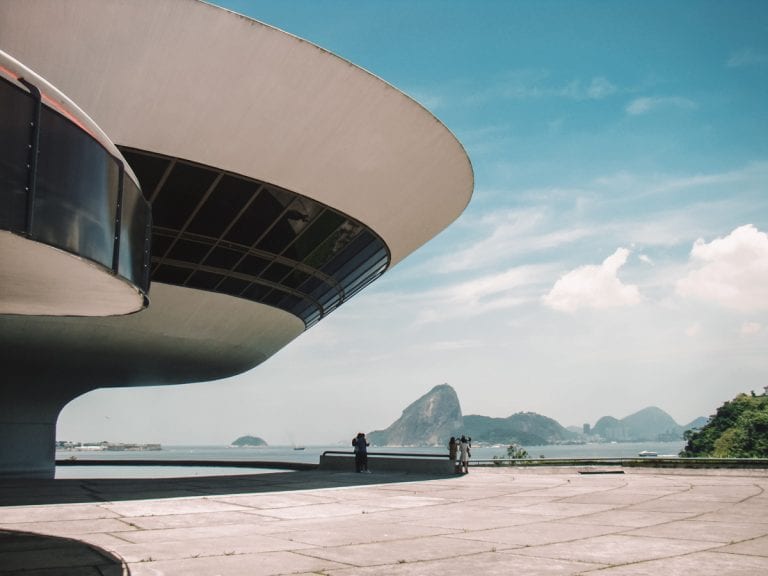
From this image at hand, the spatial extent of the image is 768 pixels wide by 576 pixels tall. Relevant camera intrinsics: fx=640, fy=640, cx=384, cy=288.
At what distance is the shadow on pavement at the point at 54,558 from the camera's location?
5.63m

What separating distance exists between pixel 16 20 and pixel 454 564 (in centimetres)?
1183

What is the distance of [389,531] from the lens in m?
8.02

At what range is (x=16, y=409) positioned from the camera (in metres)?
23.2

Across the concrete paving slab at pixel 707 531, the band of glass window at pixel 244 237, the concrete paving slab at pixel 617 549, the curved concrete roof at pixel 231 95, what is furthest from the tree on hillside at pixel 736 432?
the concrete paving slab at pixel 617 549

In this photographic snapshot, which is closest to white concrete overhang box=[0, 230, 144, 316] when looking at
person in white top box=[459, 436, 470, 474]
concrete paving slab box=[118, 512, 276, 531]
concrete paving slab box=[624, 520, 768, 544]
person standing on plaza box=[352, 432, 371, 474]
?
concrete paving slab box=[118, 512, 276, 531]

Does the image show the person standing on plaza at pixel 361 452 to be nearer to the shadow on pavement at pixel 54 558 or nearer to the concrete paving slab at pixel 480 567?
the shadow on pavement at pixel 54 558

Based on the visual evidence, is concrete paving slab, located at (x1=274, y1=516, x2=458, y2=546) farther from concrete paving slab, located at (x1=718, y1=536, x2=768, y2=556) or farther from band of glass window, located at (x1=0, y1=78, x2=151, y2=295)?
band of glass window, located at (x1=0, y1=78, x2=151, y2=295)

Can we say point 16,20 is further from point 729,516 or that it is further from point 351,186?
point 729,516

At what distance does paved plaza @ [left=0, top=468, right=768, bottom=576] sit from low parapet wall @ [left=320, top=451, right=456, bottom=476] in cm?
510

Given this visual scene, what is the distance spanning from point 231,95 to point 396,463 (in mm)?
12780

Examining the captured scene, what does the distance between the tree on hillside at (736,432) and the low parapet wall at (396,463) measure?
51.2m

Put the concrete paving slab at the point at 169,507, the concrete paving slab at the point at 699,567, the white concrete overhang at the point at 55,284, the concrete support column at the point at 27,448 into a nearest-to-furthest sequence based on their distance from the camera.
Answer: the white concrete overhang at the point at 55,284 < the concrete paving slab at the point at 699,567 < the concrete paving slab at the point at 169,507 < the concrete support column at the point at 27,448

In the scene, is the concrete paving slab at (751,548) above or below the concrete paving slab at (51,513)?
above

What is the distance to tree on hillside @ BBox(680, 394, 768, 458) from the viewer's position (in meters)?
61.0
